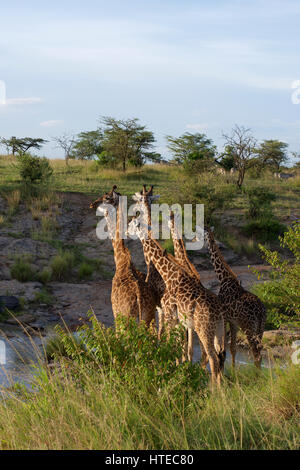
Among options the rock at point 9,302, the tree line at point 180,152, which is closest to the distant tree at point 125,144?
the tree line at point 180,152

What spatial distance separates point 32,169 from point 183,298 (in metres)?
16.7

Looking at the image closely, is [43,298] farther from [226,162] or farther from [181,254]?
[226,162]

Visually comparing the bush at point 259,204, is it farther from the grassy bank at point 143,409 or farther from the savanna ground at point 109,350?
the grassy bank at point 143,409

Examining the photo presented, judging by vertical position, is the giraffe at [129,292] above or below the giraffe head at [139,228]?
below

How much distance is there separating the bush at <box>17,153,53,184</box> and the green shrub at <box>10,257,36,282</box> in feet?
28.3

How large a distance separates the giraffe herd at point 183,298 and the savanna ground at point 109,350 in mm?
528

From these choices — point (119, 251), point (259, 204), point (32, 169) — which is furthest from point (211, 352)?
point (32, 169)

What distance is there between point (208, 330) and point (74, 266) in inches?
346

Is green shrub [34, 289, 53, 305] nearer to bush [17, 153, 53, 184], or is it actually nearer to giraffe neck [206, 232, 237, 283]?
giraffe neck [206, 232, 237, 283]

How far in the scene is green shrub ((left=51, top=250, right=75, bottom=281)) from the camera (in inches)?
527

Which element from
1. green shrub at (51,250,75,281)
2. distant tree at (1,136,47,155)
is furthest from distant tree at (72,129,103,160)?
green shrub at (51,250,75,281)

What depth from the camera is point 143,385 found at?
4.62m

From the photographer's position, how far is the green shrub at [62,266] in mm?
13398

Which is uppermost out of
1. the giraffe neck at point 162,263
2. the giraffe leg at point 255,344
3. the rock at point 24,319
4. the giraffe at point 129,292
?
the giraffe neck at point 162,263
